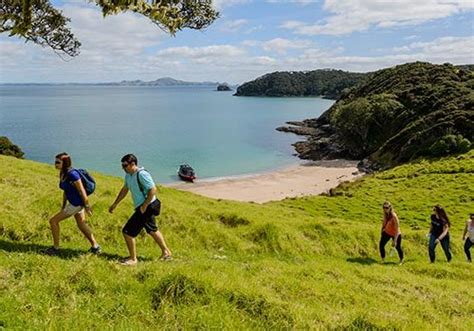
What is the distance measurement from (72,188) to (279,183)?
57.3 m

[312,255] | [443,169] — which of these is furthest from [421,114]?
[312,255]

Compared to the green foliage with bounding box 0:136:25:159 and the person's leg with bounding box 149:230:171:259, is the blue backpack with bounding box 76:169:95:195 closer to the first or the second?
the person's leg with bounding box 149:230:171:259

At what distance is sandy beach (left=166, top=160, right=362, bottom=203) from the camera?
5784 cm

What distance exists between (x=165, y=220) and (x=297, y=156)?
77.3 metres

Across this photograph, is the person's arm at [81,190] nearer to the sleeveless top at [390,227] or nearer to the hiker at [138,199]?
the hiker at [138,199]

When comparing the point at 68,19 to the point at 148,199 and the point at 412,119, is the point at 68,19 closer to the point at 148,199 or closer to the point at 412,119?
the point at 148,199

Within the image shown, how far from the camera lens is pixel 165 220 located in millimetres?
17312

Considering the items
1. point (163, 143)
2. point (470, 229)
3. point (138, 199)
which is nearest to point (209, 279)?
point (138, 199)

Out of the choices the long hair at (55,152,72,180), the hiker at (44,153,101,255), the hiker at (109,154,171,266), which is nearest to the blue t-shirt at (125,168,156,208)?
the hiker at (109,154,171,266)

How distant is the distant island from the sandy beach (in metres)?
6.70

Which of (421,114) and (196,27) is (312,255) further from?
(421,114)

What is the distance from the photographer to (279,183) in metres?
66.2

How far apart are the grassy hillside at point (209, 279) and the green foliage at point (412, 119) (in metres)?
52.7

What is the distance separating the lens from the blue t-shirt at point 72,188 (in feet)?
32.1
